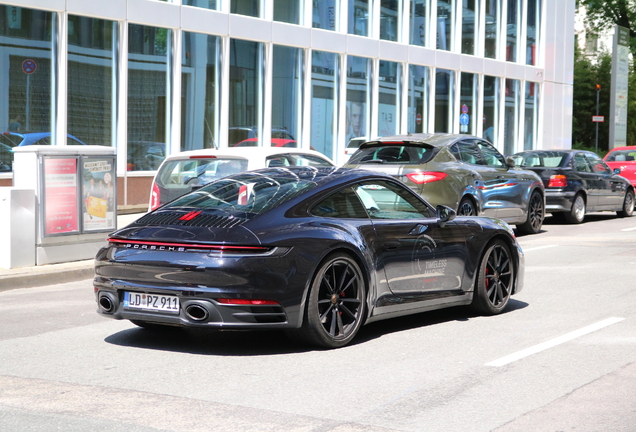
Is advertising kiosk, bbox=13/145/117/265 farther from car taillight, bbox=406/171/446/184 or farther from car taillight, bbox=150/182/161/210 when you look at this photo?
car taillight, bbox=406/171/446/184

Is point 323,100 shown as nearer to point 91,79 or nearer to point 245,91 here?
point 245,91

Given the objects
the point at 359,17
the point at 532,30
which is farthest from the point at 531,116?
the point at 359,17

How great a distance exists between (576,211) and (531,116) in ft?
65.6

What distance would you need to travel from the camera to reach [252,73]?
933 inches

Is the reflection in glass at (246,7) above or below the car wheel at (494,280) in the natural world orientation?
above

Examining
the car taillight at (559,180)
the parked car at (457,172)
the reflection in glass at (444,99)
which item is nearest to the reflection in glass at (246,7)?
the car taillight at (559,180)

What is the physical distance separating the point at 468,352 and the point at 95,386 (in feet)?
8.84

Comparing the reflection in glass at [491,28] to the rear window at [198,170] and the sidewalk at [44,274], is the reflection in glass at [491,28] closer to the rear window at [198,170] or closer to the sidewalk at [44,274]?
the rear window at [198,170]

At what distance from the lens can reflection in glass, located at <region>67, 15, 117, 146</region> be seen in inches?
752

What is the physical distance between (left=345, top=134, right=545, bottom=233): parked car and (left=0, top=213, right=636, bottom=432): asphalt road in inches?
194

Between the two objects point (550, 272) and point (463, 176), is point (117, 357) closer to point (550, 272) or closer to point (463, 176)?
point (550, 272)

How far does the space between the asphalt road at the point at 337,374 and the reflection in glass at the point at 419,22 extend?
2257 cm

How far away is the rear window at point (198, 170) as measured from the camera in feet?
37.8

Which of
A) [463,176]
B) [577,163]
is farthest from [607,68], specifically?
[463,176]
